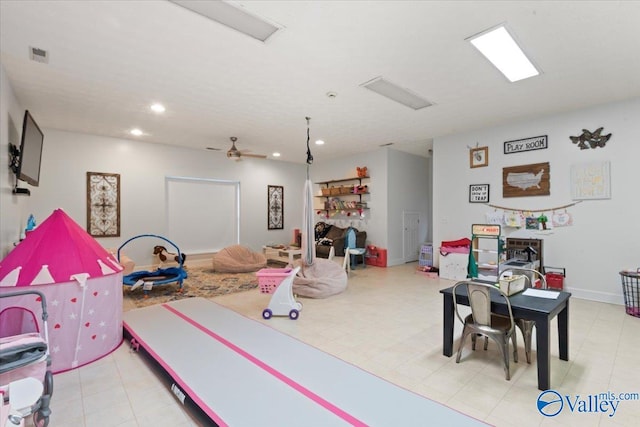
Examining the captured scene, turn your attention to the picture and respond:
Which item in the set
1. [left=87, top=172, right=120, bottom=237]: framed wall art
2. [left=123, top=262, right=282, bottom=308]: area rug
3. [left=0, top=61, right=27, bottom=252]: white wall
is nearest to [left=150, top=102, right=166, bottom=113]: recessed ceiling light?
[left=0, top=61, right=27, bottom=252]: white wall

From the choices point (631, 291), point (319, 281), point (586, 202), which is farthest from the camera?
point (319, 281)

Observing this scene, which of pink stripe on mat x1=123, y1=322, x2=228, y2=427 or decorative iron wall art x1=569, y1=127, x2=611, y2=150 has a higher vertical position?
decorative iron wall art x1=569, y1=127, x2=611, y2=150

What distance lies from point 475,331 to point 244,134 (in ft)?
17.4

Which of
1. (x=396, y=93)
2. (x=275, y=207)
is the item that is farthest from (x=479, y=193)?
(x=275, y=207)

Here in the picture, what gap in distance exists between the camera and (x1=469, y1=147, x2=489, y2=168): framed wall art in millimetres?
5637

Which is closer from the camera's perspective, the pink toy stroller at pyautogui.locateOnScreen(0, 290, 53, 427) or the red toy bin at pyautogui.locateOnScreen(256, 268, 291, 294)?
the pink toy stroller at pyautogui.locateOnScreen(0, 290, 53, 427)

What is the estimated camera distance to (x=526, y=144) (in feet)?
16.9

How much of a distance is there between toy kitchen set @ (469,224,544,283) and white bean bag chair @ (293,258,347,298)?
221 centimetres

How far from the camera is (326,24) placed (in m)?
2.56

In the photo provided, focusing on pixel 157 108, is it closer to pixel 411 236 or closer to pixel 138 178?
pixel 138 178

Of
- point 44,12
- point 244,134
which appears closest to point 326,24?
point 44,12

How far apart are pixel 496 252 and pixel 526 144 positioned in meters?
1.95

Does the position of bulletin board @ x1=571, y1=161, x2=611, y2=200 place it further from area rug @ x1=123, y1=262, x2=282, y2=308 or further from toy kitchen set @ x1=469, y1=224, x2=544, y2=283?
area rug @ x1=123, y1=262, x2=282, y2=308

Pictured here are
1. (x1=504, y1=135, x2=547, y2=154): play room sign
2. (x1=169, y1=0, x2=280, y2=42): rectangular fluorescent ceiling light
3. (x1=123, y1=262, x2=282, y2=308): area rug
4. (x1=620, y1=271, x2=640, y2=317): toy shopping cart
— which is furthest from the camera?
(x1=504, y1=135, x2=547, y2=154): play room sign
